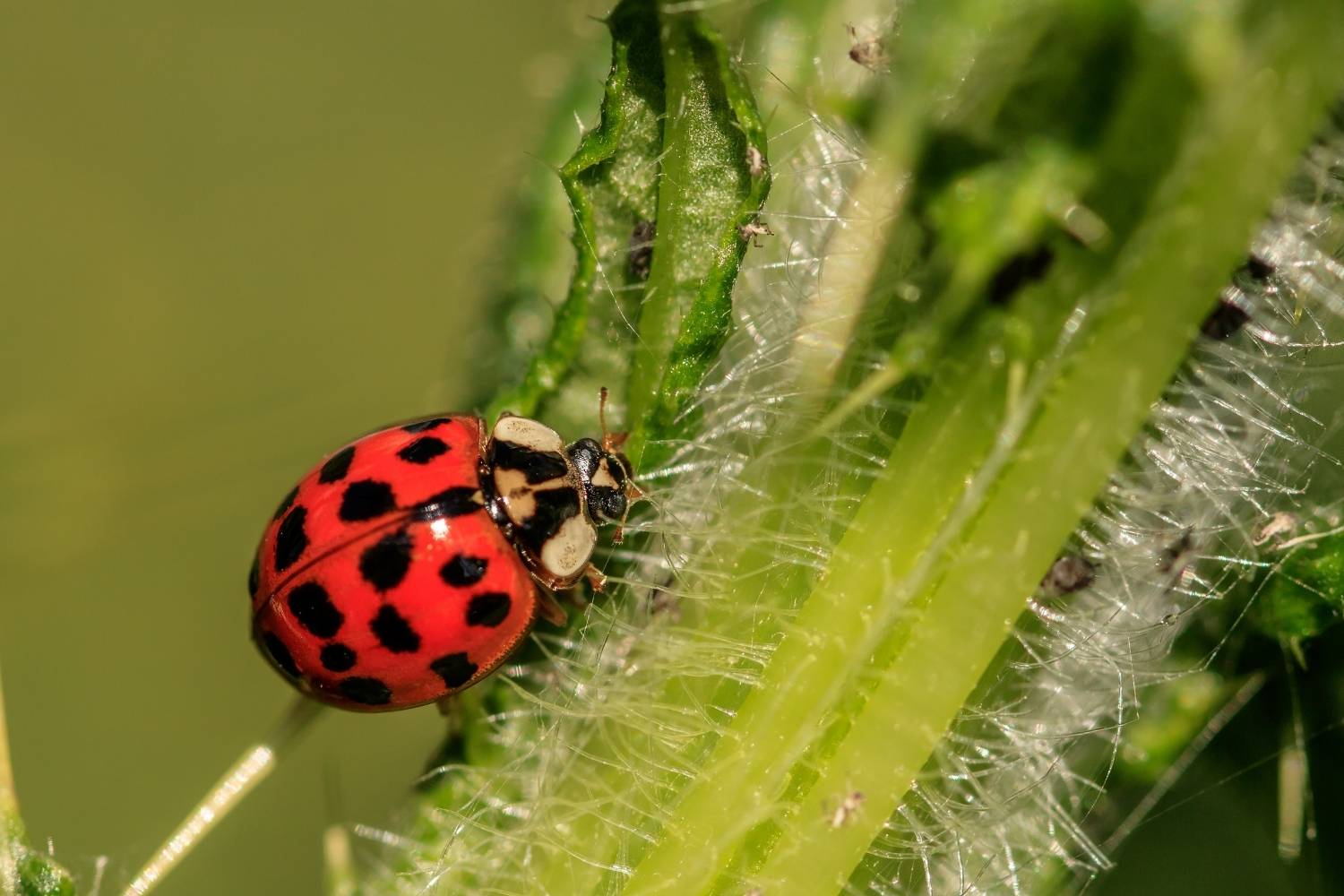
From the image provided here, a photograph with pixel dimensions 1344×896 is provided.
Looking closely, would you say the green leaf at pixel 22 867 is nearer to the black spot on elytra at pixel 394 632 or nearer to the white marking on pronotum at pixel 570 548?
the black spot on elytra at pixel 394 632

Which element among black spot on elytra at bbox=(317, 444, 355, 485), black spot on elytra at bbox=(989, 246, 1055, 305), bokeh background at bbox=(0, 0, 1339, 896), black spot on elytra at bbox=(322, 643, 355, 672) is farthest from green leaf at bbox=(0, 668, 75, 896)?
bokeh background at bbox=(0, 0, 1339, 896)

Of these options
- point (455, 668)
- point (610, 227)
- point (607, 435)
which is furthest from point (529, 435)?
point (610, 227)

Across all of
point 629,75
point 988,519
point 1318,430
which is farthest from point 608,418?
point 1318,430

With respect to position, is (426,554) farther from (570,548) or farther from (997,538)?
(997,538)

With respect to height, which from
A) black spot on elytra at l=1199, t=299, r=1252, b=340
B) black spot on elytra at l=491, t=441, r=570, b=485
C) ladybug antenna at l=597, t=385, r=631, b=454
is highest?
black spot on elytra at l=1199, t=299, r=1252, b=340

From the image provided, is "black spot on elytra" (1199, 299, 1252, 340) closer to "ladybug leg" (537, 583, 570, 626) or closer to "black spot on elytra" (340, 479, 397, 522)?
"ladybug leg" (537, 583, 570, 626)
